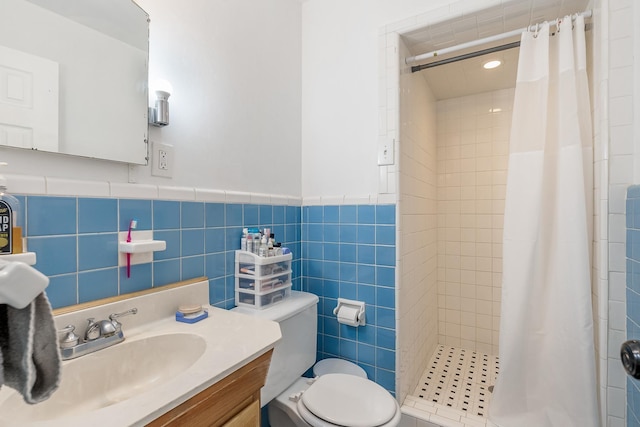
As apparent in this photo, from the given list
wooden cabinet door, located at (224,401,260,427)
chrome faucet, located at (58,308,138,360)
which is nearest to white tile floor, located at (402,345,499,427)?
wooden cabinet door, located at (224,401,260,427)

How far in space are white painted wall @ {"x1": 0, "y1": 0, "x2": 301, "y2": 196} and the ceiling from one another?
0.72m

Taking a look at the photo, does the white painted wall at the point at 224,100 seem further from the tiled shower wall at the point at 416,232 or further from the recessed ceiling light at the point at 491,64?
the recessed ceiling light at the point at 491,64

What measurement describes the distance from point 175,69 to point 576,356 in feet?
6.49

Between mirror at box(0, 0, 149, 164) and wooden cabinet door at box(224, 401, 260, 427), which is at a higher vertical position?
mirror at box(0, 0, 149, 164)

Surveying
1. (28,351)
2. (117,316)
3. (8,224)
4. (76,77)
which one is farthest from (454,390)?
(76,77)

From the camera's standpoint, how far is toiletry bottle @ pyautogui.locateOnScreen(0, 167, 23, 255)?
2.25ft

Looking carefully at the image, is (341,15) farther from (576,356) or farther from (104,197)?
(576,356)

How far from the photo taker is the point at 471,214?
8.27 feet

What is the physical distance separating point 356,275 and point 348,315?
0.21 m

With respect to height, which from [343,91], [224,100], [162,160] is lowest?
[162,160]

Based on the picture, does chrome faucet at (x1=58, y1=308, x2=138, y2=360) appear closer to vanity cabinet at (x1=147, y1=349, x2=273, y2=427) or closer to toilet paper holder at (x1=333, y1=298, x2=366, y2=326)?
vanity cabinet at (x1=147, y1=349, x2=273, y2=427)

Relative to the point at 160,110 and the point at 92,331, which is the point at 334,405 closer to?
the point at 92,331

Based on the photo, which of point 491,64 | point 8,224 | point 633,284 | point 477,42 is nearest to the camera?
point 8,224

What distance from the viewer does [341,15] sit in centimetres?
172
